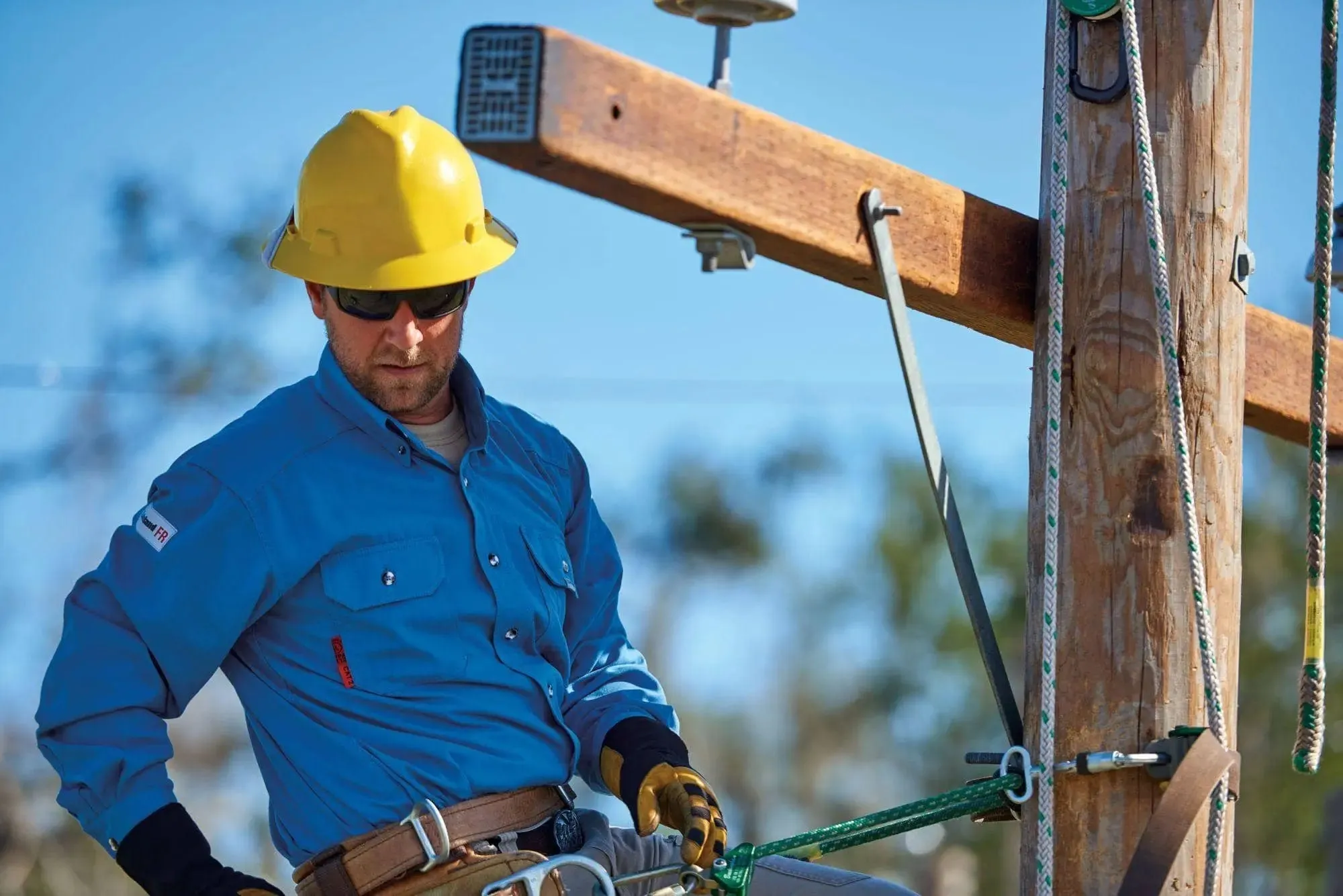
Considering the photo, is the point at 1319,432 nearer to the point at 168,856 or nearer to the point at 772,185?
the point at 772,185

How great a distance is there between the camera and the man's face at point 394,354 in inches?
106

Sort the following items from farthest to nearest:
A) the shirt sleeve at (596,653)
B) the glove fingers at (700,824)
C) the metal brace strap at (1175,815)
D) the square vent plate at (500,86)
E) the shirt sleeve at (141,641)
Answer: the shirt sleeve at (596,653)
the glove fingers at (700,824)
the shirt sleeve at (141,641)
the metal brace strap at (1175,815)
the square vent plate at (500,86)

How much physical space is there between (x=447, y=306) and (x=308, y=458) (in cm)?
31

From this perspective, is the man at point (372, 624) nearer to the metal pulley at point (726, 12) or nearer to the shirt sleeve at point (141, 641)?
the shirt sleeve at point (141, 641)

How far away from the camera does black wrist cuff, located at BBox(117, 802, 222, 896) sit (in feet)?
7.88

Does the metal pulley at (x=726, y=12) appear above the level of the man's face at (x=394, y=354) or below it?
above

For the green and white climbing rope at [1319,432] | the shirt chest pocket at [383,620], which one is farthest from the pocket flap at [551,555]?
the green and white climbing rope at [1319,432]

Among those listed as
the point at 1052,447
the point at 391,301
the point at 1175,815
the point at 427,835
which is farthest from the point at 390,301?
the point at 1175,815

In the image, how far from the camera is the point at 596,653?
2936 mm

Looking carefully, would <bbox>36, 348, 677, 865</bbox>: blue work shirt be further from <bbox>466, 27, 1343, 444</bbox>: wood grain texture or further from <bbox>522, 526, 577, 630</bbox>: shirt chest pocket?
<bbox>466, 27, 1343, 444</bbox>: wood grain texture

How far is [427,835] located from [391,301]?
77cm

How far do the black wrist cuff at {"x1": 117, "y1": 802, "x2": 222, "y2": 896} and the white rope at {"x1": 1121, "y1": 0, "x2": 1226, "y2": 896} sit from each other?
1.37 m

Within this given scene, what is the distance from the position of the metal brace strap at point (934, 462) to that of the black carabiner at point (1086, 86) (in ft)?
1.18

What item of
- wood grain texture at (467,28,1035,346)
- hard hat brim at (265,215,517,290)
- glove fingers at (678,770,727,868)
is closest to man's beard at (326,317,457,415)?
hard hat brim at (265,215,517,290)
